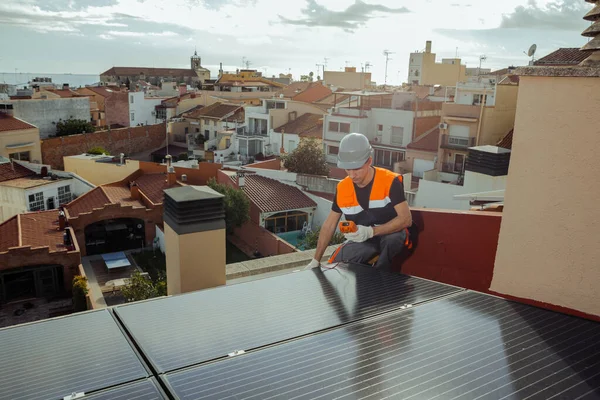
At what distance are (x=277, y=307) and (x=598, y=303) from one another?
294 centimetres

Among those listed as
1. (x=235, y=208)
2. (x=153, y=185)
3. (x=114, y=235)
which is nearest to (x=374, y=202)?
(x=235, y=208)

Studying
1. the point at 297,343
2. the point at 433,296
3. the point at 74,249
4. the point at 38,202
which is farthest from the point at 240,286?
the point at 38,202

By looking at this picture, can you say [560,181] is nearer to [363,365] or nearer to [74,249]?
[363,365]

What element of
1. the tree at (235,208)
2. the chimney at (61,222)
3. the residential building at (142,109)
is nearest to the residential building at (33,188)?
the chimney at (61,222)

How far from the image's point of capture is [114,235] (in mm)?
26531

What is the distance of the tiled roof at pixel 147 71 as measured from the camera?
107562 mm

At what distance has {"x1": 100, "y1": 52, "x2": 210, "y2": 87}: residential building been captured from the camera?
10694 cm

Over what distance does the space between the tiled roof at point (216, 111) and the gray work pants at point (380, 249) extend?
47636 millimetres

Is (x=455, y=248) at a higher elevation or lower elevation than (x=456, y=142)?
higher

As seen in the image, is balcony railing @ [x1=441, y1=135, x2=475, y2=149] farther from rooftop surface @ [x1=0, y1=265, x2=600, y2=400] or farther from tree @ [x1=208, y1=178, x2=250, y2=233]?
rooftop surface @ [x1=0, y1=265, x2=600, y2=400]

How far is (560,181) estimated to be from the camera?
16.2 ft

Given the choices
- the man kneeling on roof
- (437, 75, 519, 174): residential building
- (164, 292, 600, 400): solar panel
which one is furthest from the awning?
(164, 292, 600, 400): solar panel

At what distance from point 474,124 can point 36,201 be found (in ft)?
Result: 87.3

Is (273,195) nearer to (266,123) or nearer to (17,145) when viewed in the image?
(266,123)
